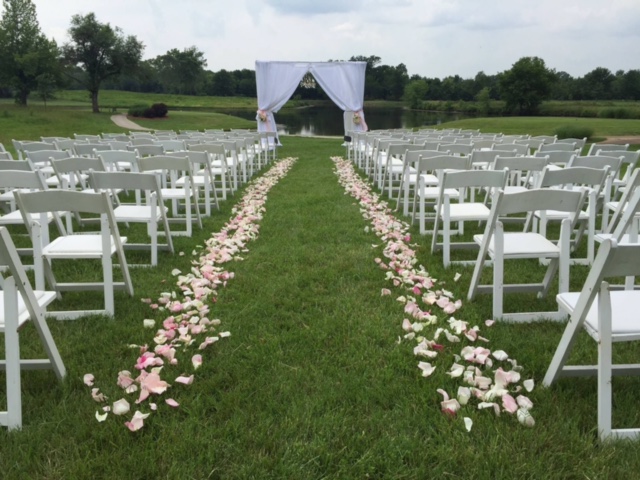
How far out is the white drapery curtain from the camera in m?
18.4

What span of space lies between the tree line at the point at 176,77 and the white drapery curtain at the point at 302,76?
7.14 feet

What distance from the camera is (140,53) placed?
40.2 meters

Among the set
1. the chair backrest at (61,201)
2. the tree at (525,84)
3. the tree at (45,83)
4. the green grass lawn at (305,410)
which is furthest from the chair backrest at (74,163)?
the tree at (525,84)

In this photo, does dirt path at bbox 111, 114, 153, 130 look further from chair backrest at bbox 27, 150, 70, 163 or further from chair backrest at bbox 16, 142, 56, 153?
chair backrest at bbox 27, 150, 70, 163

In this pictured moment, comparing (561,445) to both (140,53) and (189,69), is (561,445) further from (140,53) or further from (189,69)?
(189,69)

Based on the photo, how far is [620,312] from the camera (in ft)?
7.27

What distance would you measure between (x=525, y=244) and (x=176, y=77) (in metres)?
80.8

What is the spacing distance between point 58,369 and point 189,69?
78463 mm

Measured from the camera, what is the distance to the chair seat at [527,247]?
10.6 ft

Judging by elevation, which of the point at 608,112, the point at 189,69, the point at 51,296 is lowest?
the point at 51,296

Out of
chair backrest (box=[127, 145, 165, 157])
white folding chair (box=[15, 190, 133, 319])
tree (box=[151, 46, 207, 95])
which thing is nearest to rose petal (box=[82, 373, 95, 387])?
white folding chair (box=[15, 190, 133, 319])

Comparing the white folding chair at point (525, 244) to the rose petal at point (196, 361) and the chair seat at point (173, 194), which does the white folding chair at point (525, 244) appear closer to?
the rose petal at point (196, 361)

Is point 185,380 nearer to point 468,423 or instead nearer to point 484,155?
point 468,423

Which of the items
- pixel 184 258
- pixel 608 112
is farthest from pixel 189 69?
pixel 184 258
